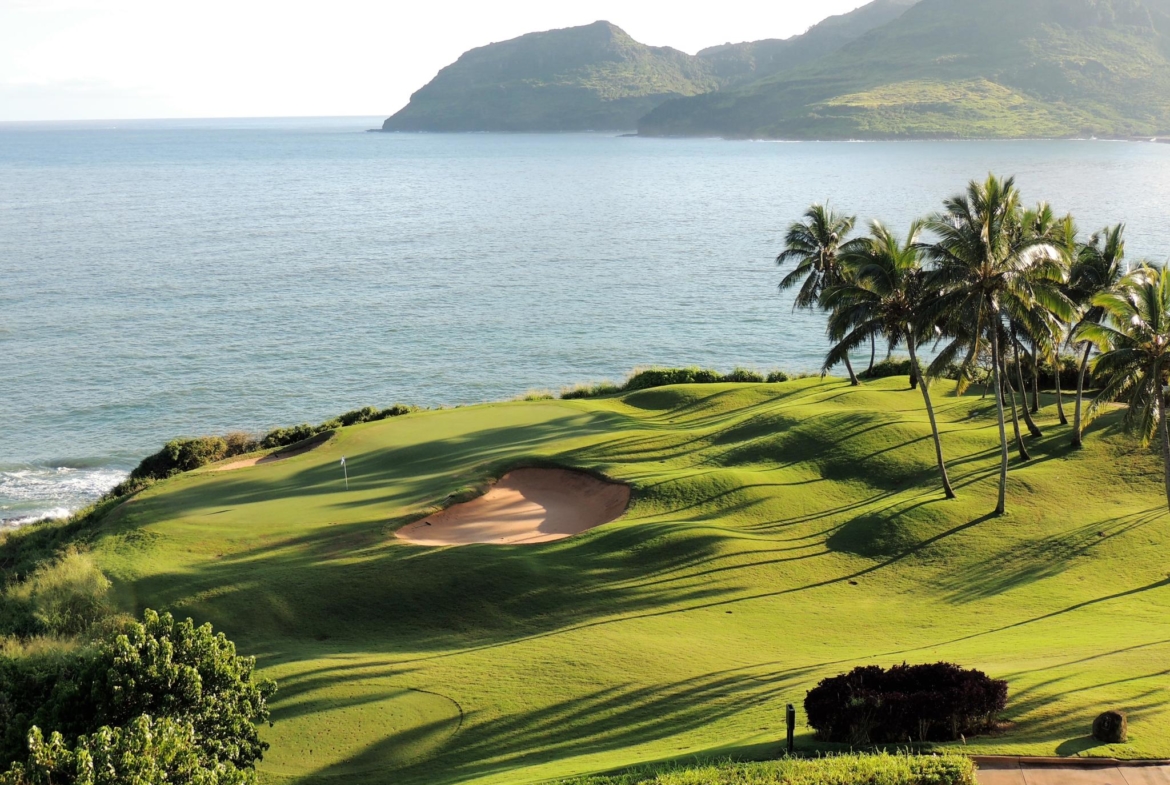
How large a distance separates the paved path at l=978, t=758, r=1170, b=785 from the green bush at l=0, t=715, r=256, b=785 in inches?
471

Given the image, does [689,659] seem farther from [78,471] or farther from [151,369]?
[151,369]

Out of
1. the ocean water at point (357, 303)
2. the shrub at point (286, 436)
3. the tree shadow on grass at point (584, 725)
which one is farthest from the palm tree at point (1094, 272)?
the ocean water at point (357, 303)

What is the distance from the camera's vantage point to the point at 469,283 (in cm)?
10781

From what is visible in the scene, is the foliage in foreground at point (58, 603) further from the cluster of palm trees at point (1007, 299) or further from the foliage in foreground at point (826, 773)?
the cluster of palm trees at point (1007, 299)

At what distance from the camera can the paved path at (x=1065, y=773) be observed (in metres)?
15.6

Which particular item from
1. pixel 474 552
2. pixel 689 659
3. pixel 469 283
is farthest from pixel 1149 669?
pixel 469 283

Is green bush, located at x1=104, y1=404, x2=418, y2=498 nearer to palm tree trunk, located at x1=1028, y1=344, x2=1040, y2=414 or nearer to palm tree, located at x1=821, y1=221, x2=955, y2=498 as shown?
palm tree, located at x1=821, y1=221, x2=955, y2=498

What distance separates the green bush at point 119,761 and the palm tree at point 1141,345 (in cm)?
2324

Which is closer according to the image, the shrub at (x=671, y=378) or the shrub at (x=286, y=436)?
the shrub at (x=286, y=436)

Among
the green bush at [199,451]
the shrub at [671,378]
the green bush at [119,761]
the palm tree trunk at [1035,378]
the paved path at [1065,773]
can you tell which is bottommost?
the green bush at [199,451]

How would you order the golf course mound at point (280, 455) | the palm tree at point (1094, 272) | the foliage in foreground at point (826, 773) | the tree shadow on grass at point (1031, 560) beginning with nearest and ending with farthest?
the foliage in foreground at point (826, 773)
the tree shadow on grass at point (1031, 560)
the palm tree at point (1094, 272)
the golf course mound at point (280, 455)

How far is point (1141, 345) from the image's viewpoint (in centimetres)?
2630

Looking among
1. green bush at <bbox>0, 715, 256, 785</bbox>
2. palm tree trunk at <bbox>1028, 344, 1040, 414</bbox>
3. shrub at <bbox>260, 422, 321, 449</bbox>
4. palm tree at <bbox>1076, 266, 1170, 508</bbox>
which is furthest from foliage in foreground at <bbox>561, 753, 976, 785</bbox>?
shrub at <bbox>260, 422, 321, 449</bbox>

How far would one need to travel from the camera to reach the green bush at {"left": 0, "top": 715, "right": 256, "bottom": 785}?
45.5 ft
